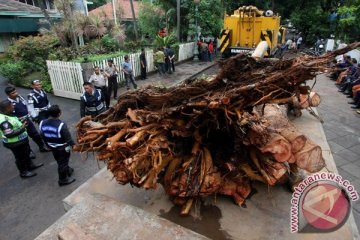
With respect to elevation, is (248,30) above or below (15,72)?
above

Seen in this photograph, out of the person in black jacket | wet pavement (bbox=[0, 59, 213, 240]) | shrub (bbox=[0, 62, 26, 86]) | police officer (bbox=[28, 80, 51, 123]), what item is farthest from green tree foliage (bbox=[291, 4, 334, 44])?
police officer (bbox=[28, 80, 51, 123])

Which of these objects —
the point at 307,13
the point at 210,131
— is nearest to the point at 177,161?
the point at 210,131

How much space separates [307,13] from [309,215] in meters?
24.1

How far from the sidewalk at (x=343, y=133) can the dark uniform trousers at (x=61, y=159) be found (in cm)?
493

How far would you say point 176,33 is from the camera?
60.4 ft

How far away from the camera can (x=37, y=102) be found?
641 centimetres

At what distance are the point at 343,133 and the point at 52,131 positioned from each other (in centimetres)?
703

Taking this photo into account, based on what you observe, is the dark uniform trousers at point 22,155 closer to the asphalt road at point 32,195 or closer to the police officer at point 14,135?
the police officer at point 14,135

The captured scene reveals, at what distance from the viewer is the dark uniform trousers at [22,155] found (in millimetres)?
5132

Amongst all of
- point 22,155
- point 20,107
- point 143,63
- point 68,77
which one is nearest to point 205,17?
point 143,63

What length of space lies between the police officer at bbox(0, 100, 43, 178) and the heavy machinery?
28.6 ft

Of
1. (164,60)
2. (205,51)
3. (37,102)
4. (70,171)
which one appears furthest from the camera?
(205,51)

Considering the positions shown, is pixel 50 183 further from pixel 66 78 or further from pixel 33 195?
pixel 66 78

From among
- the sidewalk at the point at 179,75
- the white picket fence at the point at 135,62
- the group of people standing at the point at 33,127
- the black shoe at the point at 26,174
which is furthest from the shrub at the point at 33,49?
the black shoe at the point at 26,174
